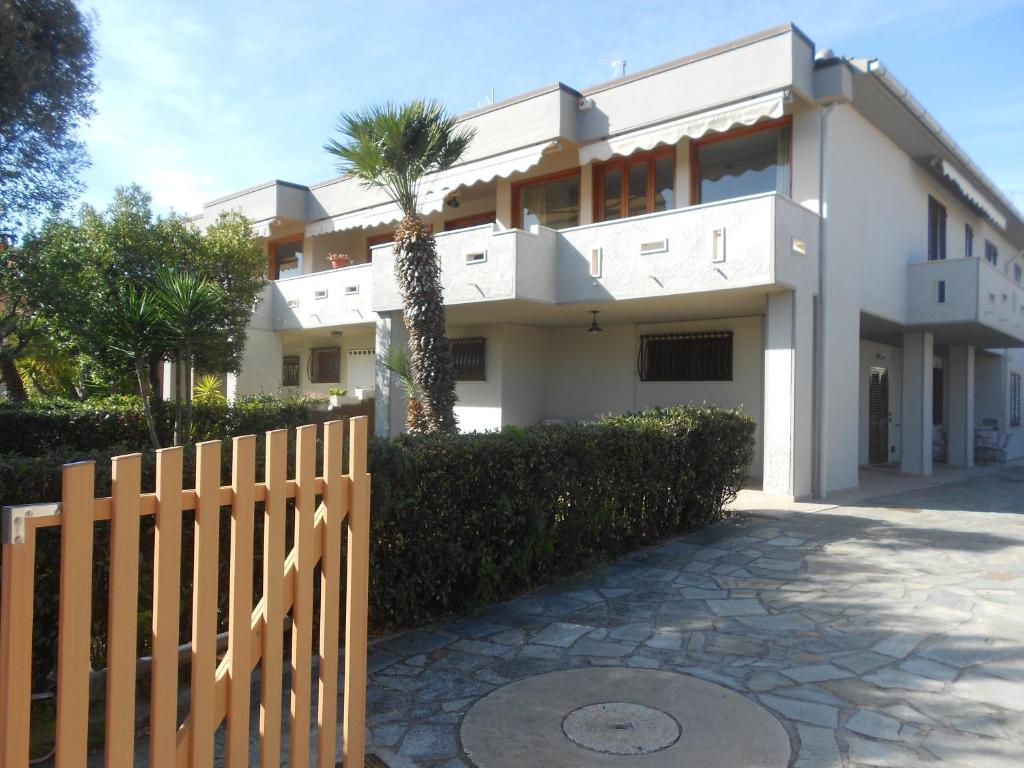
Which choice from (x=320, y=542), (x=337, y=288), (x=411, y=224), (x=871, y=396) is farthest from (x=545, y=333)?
(x=320, y=542)

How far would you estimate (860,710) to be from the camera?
4.09 metres

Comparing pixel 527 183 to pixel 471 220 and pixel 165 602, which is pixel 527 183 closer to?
pixel 471 220

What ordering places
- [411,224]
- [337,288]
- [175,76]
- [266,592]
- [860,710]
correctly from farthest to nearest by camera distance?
1. [337,288]
2. [411,224]
3. [175,76]
4. [860,710]
5. [266,592]

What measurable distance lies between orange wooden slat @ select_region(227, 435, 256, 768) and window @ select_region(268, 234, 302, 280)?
→ 1996 centimetres

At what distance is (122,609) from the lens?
2088mm

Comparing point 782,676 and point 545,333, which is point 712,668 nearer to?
point 782,676

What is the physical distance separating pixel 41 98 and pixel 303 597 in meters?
7.66

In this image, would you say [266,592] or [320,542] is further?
[320,542]

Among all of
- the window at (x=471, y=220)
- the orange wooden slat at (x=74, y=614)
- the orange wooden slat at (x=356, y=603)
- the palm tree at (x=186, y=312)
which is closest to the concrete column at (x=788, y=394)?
the window at (x=471, y=220)

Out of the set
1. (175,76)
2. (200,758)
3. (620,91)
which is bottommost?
(200,758)

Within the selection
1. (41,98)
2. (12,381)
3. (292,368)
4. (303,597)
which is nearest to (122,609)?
(303,597)

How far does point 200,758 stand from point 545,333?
607 inches

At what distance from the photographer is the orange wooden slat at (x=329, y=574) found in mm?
2895

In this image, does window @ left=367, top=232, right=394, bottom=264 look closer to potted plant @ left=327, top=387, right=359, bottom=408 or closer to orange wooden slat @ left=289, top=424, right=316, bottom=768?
potted plant @ left=327, top=387, right=359, bottom=408
